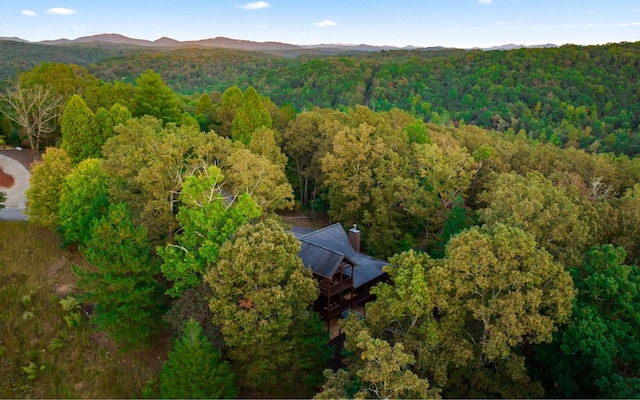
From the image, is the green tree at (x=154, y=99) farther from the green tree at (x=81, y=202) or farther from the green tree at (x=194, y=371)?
the green tree at (x=194, y=371)

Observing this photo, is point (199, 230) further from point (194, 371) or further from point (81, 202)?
point (81, 202)

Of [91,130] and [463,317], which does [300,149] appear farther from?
[463,317]

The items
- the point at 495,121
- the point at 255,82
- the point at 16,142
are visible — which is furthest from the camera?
the point at 255,82

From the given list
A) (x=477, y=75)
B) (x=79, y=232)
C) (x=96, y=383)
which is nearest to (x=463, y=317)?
(x=96, y=383)

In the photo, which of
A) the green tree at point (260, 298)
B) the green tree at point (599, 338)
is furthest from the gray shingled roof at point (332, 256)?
the green tree at point (599, 338)

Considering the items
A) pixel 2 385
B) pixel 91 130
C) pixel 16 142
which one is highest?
pixel 91 130

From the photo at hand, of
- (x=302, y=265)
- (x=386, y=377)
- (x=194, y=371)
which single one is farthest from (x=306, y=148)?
(x=386, y=377)
